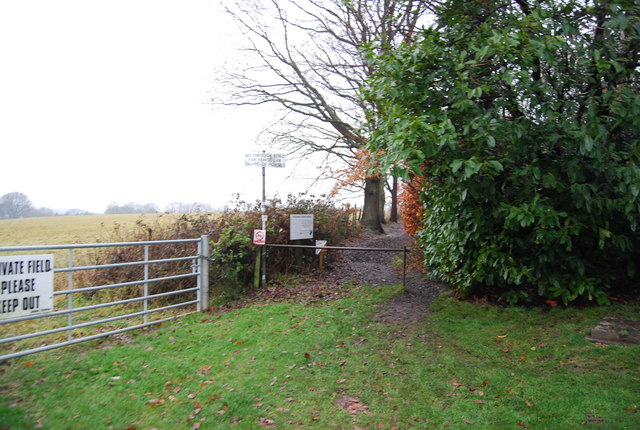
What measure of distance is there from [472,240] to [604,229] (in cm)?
193

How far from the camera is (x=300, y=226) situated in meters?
10.2

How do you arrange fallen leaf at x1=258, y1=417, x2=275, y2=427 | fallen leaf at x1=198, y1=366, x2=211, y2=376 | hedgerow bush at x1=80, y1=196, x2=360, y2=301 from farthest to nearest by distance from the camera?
hedgerow bush at x1=80, y1=196, x2=360, y2=301 < fallen leaf at x1=198, y1=366, x2=211, y2=376 < fallen leaf at x1=258, y1=417, x2=275, y2=427

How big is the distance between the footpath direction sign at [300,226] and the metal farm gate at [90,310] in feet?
7.93

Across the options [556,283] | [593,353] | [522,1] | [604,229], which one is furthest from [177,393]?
[522,1]

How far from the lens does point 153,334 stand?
648cm

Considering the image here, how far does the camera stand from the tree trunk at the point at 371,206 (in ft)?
67.0

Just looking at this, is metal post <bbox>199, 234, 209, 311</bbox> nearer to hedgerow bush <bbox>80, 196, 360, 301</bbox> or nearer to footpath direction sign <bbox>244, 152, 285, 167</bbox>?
hedgerow bush <bbox>80, 196, 360, 301</bbox>

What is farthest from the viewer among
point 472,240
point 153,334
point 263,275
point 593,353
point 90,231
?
point 90,231

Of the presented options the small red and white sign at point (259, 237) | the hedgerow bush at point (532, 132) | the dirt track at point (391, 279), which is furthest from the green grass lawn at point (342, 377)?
the small red and white sign at point (259, 237)

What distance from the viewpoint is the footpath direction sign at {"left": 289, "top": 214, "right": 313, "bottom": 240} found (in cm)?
1002

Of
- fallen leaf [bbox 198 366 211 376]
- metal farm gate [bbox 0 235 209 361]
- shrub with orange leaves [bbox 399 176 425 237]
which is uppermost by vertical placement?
shrub with orange leaves [bbox 399 176 425 237]

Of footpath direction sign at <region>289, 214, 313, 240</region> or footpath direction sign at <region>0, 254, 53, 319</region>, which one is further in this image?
footpath direction sign at <region>289, 214, 313, 240</region>

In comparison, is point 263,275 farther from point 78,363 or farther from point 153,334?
point 78,363

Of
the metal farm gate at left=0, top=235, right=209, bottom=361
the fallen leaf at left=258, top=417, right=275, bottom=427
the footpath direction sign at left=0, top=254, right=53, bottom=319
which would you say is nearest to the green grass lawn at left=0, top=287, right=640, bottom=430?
the fallen leaf at left=258, top=417, right=275, bottom=427
